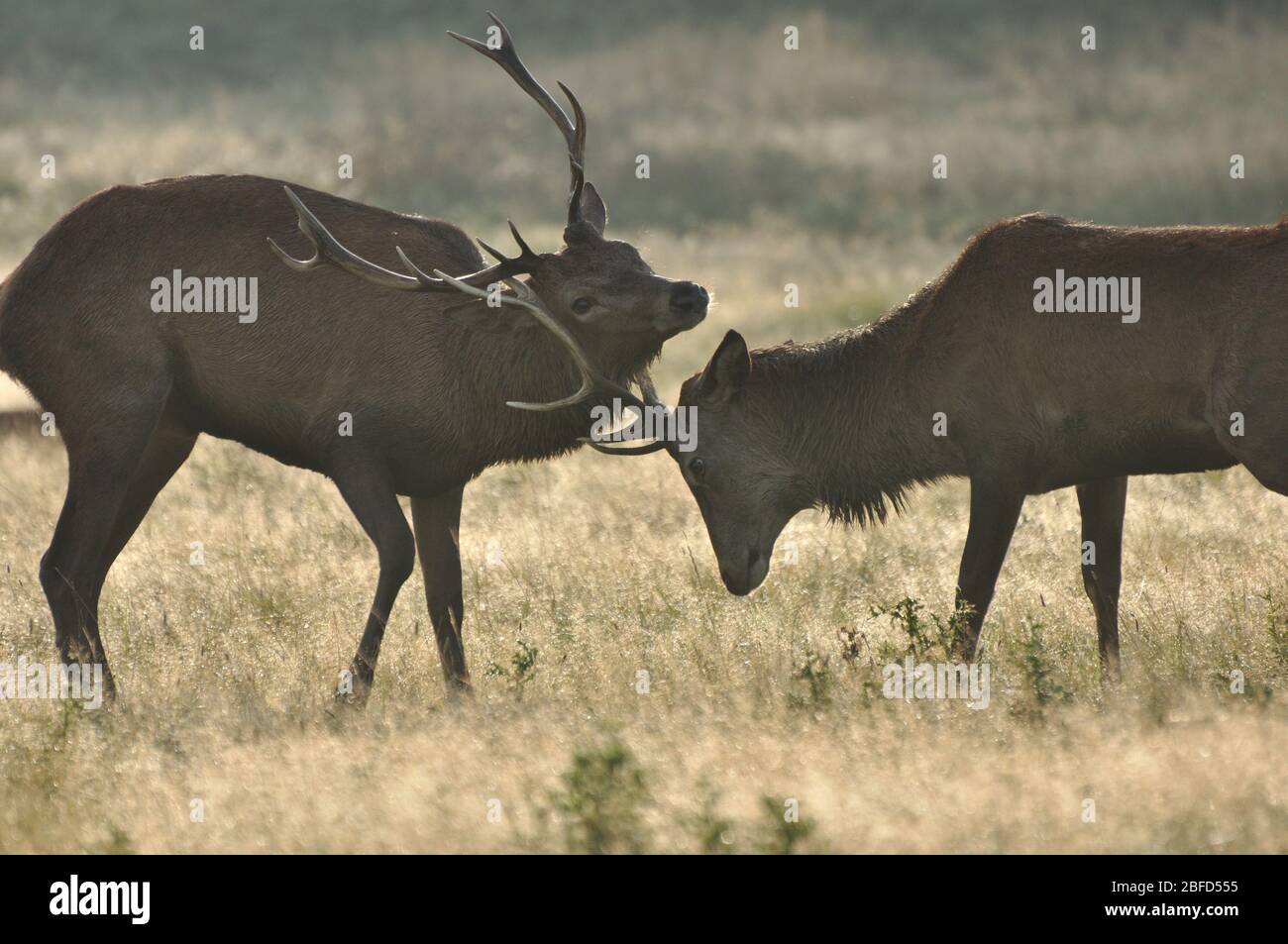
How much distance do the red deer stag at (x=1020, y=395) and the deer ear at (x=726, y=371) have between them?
1 centimetres

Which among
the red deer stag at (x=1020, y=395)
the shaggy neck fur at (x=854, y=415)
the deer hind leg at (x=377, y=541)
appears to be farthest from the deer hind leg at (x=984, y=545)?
the deer hind leg at (x=377, y=541)

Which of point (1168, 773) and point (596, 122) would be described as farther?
point (596, 122)

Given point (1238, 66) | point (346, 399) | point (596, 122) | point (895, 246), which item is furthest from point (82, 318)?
point (1238, 66)

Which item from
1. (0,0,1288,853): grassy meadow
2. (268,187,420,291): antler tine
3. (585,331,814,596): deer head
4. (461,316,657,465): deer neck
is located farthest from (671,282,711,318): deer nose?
(0,0,1288,853): grassy meadow

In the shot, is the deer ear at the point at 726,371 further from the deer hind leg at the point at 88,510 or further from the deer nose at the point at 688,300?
the deer hind leg at the point at 88,510

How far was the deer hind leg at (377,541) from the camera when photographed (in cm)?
805

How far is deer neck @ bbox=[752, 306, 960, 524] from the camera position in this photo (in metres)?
8.38

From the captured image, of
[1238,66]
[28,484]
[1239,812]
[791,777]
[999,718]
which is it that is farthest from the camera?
[1238,66]

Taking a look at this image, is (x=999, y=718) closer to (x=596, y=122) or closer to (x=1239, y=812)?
(x=1239, y=812)

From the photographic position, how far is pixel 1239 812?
18.9 feet

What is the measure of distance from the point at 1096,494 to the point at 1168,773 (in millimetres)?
2684

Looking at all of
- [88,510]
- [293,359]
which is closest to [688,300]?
[293,359]

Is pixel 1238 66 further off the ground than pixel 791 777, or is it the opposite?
pixel 1238 66

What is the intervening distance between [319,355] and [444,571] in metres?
1.18
